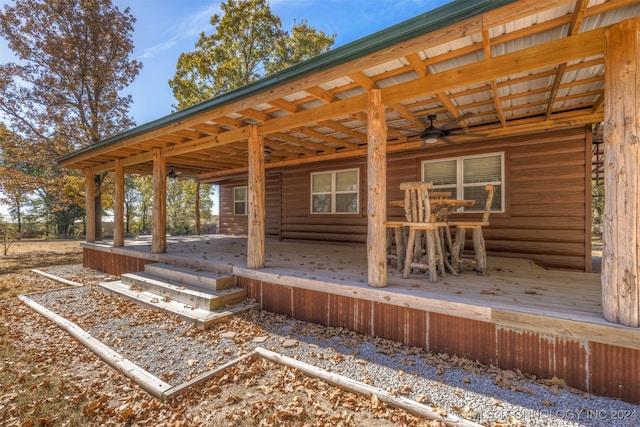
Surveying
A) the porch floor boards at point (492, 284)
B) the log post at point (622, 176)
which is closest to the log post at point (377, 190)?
the porch floor boards at point (492, 284)

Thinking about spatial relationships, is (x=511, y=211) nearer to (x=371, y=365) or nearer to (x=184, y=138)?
(x=371, y=365)

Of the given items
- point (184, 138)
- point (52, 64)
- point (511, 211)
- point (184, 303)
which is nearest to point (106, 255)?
point (184, 138)

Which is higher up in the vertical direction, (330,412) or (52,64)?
(52,64)

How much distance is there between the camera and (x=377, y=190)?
A: 325 centimetres

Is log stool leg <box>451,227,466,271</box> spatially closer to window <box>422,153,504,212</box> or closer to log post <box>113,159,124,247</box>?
window <box>422,153,504,212</box>

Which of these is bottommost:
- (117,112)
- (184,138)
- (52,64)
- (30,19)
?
(184,138)

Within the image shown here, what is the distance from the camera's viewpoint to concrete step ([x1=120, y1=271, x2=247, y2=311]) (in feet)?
13.0

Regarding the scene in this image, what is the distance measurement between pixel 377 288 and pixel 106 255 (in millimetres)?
7467

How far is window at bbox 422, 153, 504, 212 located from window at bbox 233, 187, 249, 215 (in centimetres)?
679

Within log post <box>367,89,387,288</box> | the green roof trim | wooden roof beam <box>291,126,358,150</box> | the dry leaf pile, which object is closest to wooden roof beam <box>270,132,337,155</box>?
wooden roof beam <box>291,126,358,150</box>

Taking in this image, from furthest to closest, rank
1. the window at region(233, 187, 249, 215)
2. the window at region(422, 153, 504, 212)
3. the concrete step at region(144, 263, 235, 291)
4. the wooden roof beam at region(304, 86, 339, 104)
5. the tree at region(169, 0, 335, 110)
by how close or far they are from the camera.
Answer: the tree at region(169, 0, 335, 110) < the window at region(233, 187, 249, 215) < the window at region(422, 153, 504, 212) < the concrete step at region(144, 263, 235, 291) < the wooden roof beam at region(304, 86, 339, 104)

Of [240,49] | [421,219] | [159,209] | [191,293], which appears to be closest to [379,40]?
[421,219]

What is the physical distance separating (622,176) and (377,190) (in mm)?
1945

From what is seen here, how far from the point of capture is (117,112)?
11648 mm
